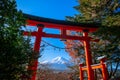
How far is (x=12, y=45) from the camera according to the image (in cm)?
360

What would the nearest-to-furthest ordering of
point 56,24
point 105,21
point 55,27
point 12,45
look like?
point 12,45
point 56,24
point 55,27
point 105,21

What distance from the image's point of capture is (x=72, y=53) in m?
16.0

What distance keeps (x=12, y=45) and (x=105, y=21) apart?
7.26 metres

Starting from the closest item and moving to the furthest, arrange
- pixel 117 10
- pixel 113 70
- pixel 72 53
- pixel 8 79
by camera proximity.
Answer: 1. pixel 8 79
2. pixel 117 10
3. pixel 113 70
4. pixel 72 53

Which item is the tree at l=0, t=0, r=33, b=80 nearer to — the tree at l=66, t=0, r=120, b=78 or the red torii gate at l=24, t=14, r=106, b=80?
the red torii gate at l=24, t=14, r=106, b=80

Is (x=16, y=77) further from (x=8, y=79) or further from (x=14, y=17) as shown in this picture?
(x=14, y=17)

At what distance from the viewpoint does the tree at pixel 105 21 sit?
31.0 feet

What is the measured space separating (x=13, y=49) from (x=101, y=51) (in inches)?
290

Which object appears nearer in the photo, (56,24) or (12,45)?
(12,45)

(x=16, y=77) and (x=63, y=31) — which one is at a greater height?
(x=63, y=31)

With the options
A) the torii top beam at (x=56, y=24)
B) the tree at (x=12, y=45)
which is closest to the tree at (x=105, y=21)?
the torii top beam at (x=56, y=24)

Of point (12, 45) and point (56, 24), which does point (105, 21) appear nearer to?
point (56, 24)

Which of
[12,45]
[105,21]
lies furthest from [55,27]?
[12,45]

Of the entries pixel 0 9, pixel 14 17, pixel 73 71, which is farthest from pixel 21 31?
pixel 73 71
